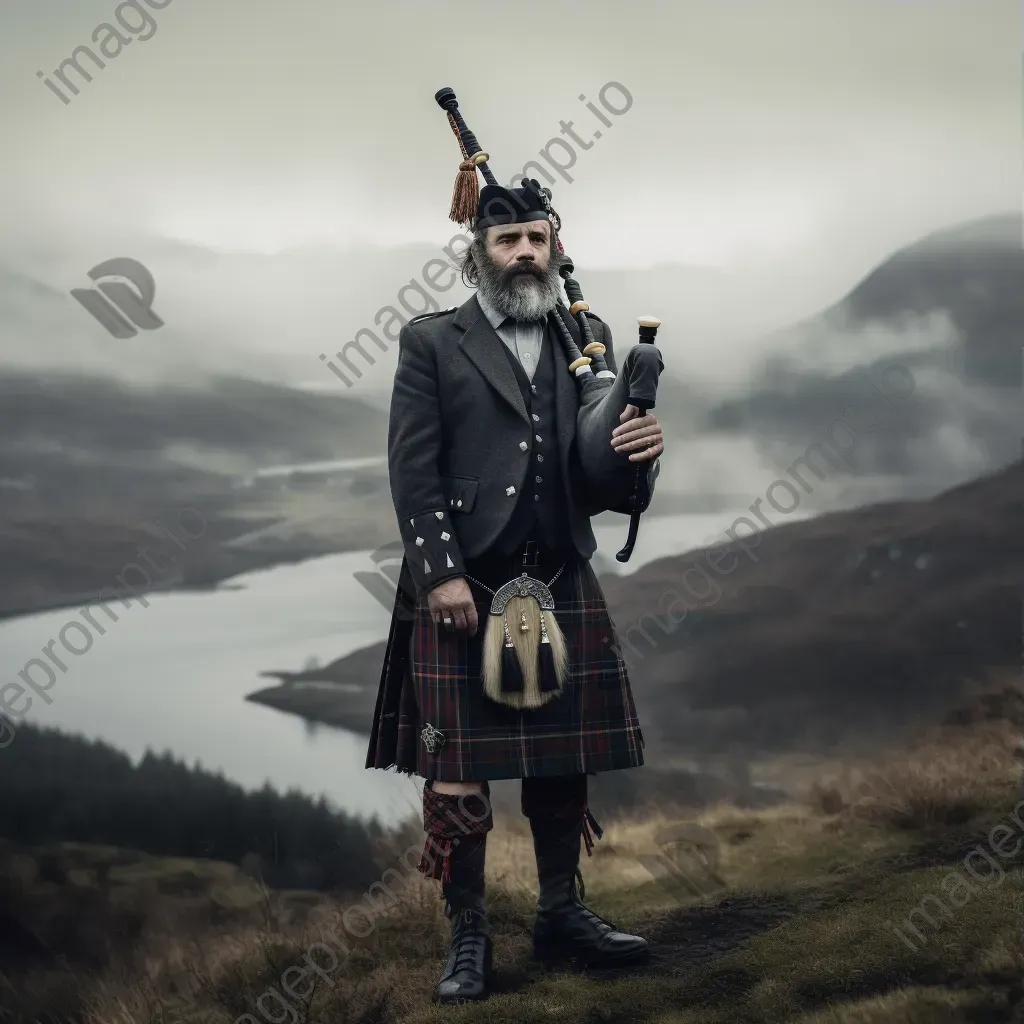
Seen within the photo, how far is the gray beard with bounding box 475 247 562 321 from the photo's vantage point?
301cm

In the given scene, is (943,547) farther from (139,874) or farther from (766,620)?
(139,874)

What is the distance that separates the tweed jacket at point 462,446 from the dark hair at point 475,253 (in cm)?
12

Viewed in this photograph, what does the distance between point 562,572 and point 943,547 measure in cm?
247

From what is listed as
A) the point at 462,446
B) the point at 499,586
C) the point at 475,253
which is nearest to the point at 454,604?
the point at 499,586

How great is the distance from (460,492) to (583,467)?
30cm

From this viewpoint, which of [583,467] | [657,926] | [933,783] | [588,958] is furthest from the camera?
[933,783]

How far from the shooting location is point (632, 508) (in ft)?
9.61

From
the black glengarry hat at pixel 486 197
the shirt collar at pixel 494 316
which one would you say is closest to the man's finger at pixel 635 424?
the shirt collar at pixel 494 316

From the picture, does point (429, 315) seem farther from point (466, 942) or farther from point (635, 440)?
point (466, 942)

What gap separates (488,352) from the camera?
2.99 meters

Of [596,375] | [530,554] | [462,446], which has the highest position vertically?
[596,375]

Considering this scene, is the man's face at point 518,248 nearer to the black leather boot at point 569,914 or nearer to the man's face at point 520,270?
the man's face at point 520,270

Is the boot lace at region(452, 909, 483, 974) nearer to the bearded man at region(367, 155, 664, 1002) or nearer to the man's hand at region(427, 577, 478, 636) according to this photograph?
the bearded man at region(367, 155, 664, 1002)

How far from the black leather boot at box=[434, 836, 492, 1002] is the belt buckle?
658mm
